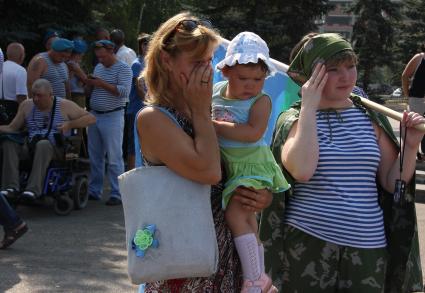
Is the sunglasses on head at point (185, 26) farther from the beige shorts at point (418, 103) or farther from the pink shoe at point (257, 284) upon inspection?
the beige shorts at point (418, 103)

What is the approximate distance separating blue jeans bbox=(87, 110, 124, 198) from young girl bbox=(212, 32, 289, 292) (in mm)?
5768

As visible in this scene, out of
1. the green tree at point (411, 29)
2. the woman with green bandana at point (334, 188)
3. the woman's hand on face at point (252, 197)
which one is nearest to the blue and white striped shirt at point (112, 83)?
the woman with green bandana at point (334, 188)

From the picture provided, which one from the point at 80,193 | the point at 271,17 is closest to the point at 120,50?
the point at 80,193

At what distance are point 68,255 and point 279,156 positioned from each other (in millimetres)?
3511

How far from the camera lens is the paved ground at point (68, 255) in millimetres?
5516

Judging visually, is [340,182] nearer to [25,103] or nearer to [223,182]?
[223,182]

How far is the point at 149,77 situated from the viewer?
265cm

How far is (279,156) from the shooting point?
10.6 ft

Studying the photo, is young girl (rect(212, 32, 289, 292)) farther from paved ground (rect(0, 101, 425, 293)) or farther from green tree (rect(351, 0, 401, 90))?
green tree (rect(351, 0, 401, 90))

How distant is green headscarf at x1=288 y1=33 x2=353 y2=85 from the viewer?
3117 mm

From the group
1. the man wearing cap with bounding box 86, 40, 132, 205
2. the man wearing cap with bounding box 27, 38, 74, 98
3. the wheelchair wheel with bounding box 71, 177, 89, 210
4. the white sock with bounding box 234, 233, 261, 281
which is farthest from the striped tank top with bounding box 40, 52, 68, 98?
the white sock with bounding box 234, 233, 261, 281

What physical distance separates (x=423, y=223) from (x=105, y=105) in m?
3.75

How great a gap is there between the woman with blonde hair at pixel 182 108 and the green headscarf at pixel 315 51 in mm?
634

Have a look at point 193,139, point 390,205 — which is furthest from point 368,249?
point 193,139
